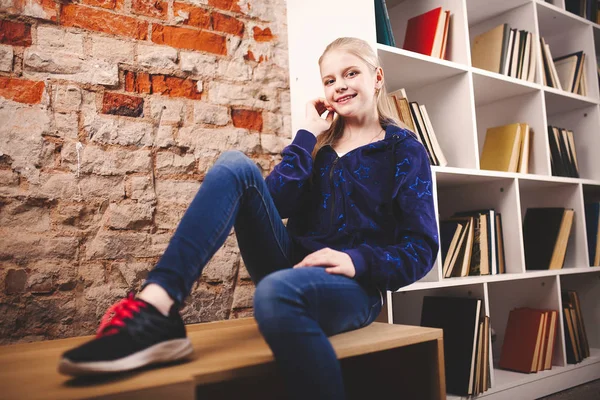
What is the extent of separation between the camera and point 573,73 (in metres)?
2.41

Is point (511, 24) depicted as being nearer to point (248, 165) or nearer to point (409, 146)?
point (409, 146)

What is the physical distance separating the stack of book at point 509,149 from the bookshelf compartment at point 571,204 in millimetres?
117

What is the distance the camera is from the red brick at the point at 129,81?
4.93 ft

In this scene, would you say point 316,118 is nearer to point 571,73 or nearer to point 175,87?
point 175,87

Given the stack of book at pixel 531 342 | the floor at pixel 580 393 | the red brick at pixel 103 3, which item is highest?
the red brick at pixel 103 3

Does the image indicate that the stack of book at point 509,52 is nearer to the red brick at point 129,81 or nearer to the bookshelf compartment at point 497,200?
the bookshelf compartment at point 497,200

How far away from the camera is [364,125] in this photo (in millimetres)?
1440

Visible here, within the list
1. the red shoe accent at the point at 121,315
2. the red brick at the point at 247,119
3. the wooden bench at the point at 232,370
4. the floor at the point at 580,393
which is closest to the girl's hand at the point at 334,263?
the wooden bench at the point at 232,370

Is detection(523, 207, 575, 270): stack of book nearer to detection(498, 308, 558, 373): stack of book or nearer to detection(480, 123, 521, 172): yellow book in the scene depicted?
detection(498, 308, 558, 373): stack of book

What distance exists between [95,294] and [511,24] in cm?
216

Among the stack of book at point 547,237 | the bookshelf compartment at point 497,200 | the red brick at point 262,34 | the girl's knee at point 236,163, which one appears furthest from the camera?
the stack of book at point 547,237

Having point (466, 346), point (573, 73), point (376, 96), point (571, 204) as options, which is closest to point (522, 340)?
point (466, 346)

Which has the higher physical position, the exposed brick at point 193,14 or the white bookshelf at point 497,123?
the exposed brick at point 193,14

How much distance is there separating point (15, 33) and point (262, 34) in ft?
2.68
